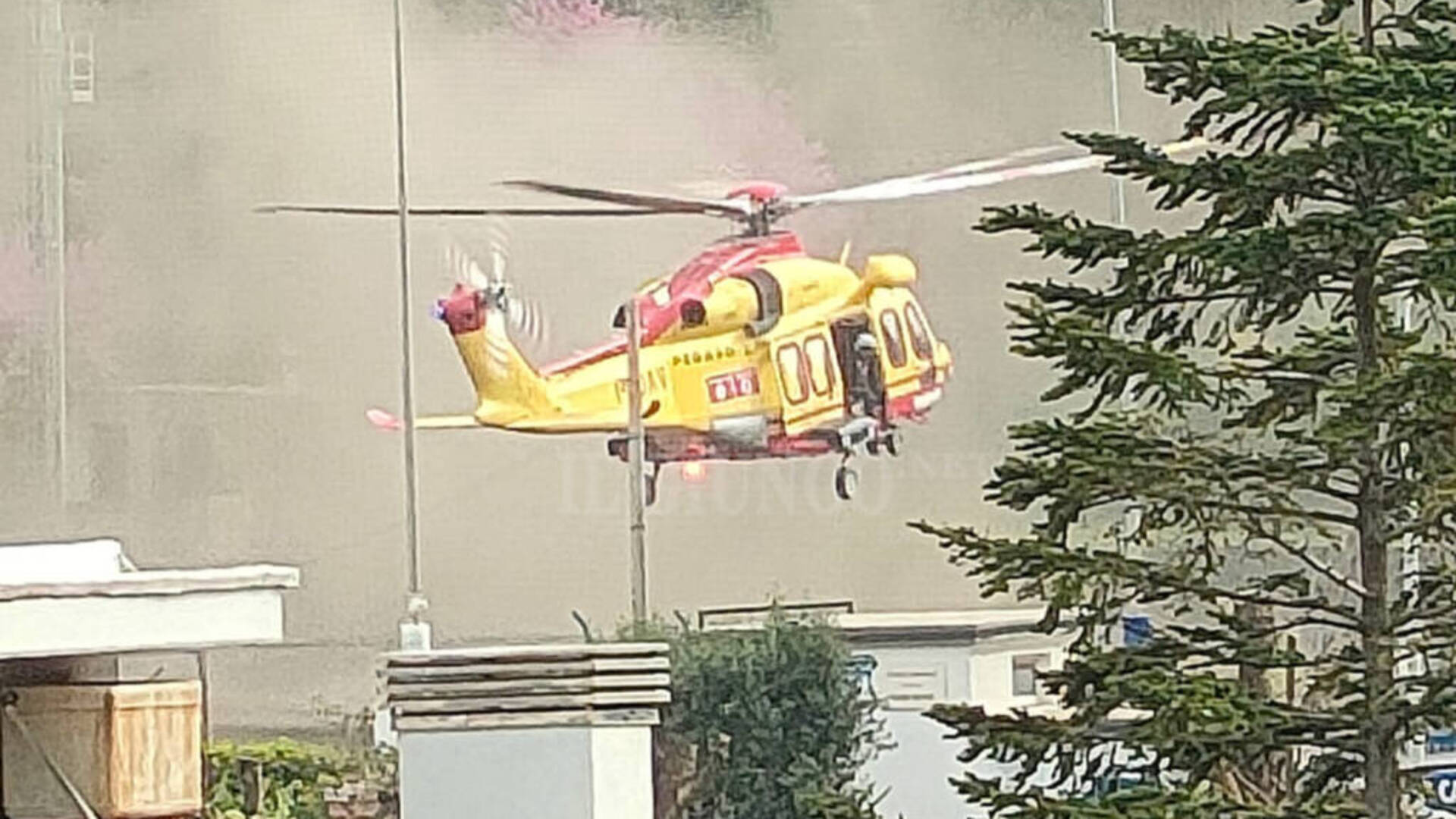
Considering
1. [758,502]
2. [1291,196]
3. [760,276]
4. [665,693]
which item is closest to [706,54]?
[760,276]

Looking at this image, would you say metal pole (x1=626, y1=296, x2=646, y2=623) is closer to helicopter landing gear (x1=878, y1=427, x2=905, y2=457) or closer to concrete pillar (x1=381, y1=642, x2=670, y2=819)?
helicopter landing gear (x1=878, y1=427, x2=905, y2=457)

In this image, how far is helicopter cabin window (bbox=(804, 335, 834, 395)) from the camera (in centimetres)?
533

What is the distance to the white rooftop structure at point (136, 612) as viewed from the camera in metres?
3.37

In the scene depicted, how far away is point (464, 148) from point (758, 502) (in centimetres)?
93

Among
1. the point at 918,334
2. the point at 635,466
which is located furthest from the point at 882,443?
the point at 635,466

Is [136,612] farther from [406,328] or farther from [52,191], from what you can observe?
[52,191]

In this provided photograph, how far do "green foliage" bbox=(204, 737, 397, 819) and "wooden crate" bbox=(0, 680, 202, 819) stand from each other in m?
1.18

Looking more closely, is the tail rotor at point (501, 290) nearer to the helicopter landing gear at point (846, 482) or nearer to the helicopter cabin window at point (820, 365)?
the helicopter cabin window at point (820, 365)

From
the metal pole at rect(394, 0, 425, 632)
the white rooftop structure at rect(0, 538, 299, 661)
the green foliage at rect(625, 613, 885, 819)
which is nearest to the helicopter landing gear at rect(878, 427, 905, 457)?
the green foliage at rect(625, 613, 885, 819)

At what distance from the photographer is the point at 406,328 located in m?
5.34

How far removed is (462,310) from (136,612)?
1.90 m

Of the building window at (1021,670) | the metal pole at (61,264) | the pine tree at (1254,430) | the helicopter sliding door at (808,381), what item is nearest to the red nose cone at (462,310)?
the helicopter sliding door at (808,381)

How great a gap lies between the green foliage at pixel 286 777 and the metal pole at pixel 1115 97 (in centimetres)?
189

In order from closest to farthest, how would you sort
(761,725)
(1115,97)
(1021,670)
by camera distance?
(761,725) → (1021,670) → (1115,97)
